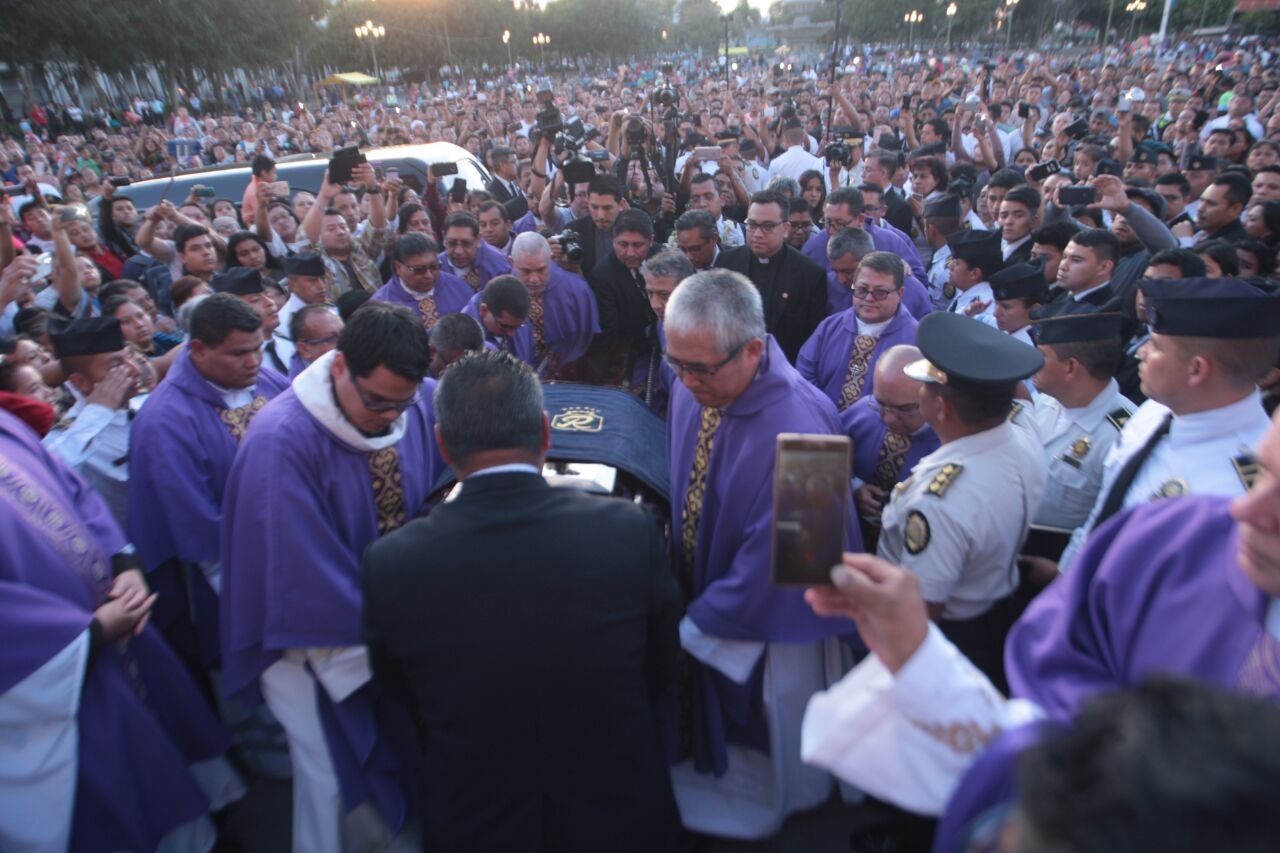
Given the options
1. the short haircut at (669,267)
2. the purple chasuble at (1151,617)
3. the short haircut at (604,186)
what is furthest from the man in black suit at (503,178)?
the purple chasuble at (1151,617)

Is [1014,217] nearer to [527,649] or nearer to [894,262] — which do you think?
[894,262]

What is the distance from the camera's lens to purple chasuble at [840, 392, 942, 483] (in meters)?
3.19

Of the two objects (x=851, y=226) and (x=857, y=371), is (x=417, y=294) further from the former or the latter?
(x=851, y=226)

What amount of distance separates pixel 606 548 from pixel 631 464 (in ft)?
4.02

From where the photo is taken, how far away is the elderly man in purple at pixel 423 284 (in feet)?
16.7

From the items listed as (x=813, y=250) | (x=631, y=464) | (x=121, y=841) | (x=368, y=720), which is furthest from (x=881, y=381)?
(x=813, y=250)

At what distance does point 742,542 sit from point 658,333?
8.37 ft

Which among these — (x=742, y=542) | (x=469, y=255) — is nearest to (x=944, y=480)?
(x=742, y=542)

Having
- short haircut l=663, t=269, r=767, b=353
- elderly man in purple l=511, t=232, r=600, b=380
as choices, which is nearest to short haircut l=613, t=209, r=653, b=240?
elderly man in purple l=511, t=232, r=600, b=380

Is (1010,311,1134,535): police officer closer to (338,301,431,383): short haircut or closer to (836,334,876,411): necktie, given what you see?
(836,334,876,411): necktie

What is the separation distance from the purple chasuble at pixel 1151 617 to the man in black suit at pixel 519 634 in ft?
2.99

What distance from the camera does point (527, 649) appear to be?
6.15 ft

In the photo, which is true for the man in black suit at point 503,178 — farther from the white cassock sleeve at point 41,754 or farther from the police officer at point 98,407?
the white cassock sleeve at point 41,754

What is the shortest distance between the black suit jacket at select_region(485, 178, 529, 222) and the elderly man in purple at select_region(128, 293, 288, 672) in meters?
4.13
